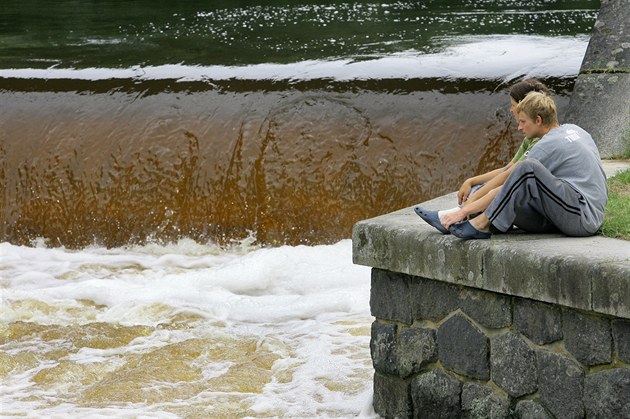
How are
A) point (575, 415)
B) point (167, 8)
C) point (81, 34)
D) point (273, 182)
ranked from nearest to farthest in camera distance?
point (575, 415) → point (273, 182) → point (81, 34) → point (167, 8)

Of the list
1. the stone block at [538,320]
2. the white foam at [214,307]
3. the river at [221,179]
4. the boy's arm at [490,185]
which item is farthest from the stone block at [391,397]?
the river at [221,179]

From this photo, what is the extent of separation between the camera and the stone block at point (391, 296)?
4723 mm

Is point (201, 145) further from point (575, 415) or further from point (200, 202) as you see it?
point (575, 415)

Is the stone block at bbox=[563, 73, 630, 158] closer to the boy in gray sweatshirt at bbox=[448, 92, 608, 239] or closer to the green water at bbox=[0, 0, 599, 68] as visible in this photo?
the green water at bbox=[0, 0, 599, 68]

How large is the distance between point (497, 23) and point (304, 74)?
12.0 ft

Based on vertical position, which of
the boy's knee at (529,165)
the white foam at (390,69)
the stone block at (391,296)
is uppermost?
the boy's knee at (529,165)

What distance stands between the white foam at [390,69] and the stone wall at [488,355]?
161 inches

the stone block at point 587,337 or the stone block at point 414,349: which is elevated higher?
the stone block at point 587,337

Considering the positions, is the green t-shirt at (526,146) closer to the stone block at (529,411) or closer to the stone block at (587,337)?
the stone block at (587,337)

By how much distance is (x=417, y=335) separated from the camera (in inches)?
185

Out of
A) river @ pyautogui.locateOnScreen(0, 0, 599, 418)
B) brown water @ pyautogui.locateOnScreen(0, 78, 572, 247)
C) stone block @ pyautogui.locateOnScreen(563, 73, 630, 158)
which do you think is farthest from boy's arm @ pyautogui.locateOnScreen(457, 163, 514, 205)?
brown water @ pyautogui.locateOnScreen(0, 78, 572, 247)

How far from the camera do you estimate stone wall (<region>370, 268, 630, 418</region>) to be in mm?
4062

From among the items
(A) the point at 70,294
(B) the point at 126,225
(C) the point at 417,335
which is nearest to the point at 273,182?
(B) the point at 126,225

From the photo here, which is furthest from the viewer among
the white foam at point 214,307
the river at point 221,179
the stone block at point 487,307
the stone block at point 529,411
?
the river at point 221,179
